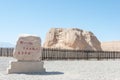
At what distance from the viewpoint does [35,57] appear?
1611cm

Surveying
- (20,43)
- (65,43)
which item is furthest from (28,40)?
(65,43)

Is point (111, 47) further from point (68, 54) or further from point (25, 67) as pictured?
point (25, 67)

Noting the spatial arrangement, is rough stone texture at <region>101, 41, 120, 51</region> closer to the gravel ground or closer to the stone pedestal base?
the gravel ground

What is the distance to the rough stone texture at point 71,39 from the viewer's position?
190 feet

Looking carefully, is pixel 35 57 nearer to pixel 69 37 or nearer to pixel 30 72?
pixel 30 72

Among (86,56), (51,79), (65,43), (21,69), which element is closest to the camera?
(51,79)

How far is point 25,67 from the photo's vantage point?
15820mm

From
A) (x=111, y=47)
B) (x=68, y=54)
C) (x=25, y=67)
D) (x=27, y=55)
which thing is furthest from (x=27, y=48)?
(x=111, y=47)

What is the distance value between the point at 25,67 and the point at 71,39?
141ft

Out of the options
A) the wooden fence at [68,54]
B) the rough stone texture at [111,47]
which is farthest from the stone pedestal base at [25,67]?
the rough stone texture at [111,47]

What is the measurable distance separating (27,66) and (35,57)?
71 cm

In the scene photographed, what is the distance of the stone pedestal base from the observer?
15.5m

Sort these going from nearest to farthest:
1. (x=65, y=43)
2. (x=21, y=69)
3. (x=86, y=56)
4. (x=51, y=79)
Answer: (x=51, y=79)
(x=21, y=69)
(x=86, y=56)
(x=65, y=43)

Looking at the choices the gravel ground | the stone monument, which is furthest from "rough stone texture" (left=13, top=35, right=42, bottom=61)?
the gravel ground
